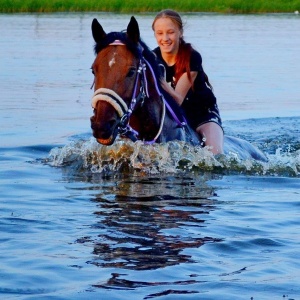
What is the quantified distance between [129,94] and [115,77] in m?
0.18

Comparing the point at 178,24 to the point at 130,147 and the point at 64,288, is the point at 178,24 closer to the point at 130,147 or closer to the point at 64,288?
the point at 130,147

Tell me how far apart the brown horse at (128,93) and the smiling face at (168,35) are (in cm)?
56

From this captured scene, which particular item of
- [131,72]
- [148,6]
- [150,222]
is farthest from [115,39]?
[148,6]

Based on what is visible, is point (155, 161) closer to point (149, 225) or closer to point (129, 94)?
point (129, 94)

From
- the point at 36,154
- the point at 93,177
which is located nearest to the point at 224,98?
the point at 36,154

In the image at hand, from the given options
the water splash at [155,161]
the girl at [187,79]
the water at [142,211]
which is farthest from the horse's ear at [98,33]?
the water at [142,211]

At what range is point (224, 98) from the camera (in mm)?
17375

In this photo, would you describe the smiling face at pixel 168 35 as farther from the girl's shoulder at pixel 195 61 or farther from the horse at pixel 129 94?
the horse at pixel 129 94

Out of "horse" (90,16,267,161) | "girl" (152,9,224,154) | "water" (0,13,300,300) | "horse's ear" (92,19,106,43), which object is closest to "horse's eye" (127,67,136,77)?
"horse" (90,16,267,161)

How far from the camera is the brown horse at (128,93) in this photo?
7.36 metres

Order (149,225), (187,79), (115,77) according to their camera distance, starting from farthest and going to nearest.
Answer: (187,79) → (115,77) → (149,225)

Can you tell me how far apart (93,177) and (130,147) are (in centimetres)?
51

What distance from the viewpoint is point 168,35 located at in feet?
28.4

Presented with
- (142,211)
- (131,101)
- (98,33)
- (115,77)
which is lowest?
(142,211)
